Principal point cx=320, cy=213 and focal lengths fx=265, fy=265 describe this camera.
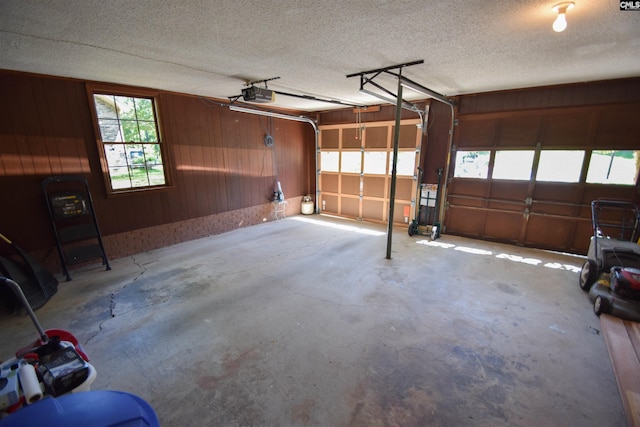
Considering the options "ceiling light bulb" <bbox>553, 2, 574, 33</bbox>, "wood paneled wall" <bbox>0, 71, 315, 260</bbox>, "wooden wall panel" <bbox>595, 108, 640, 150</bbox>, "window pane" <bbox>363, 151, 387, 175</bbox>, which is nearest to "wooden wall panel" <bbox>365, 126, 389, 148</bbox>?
"window pane" <bbox>363, 151, 387, 175</bbox>

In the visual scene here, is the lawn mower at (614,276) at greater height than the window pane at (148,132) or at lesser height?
lesser

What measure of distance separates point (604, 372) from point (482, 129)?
13.6ft

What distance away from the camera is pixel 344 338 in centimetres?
252

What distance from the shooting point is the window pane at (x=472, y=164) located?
201 inches

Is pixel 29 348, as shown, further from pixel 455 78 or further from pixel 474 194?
pixel 474 194

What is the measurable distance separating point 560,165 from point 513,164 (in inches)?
25.5

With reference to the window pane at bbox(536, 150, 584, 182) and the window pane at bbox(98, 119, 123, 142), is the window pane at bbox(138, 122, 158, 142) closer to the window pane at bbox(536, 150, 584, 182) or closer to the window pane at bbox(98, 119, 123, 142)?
the window pane at bbox(98, 119, 123, 142)

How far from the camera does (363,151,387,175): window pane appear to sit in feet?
20.8

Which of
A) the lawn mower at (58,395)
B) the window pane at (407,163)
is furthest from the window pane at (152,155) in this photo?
the window pane at (407,163)

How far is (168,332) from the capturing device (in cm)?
263

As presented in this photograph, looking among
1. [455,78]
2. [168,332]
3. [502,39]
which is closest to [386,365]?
[168,332]

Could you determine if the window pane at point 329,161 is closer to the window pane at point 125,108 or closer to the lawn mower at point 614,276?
the window pane at point 125,108

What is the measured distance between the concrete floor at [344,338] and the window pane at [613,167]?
1.37 metres

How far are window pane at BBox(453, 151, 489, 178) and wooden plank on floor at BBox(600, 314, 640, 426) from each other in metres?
3.06
